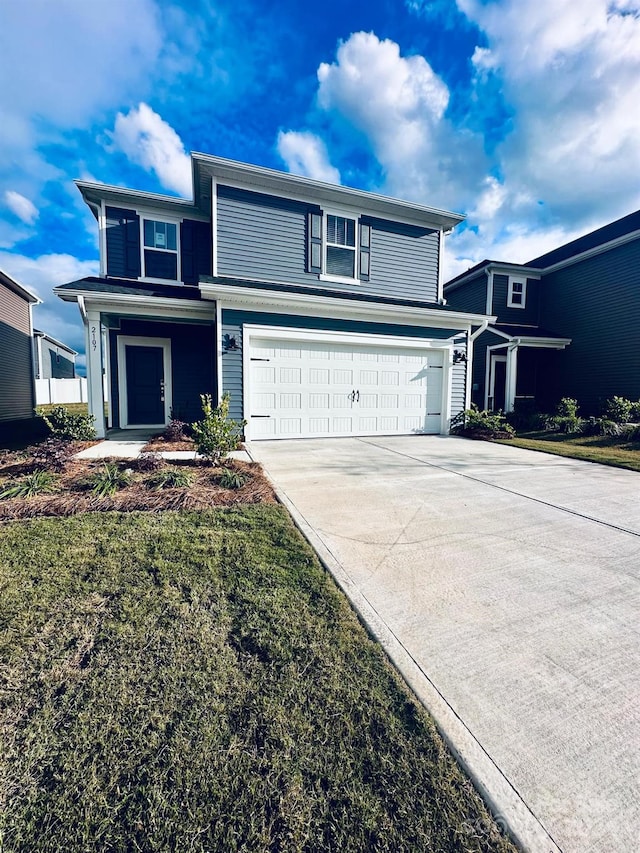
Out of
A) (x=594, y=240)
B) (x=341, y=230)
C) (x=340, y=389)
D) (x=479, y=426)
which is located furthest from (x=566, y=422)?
(x=594, y=240)

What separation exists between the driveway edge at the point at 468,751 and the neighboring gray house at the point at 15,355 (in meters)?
12.3

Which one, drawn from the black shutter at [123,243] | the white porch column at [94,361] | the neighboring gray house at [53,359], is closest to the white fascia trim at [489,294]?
the black shutter at [123,243]

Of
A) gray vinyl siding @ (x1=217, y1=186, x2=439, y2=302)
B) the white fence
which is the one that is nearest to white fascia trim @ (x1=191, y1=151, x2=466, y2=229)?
gray vinyl siding @ (x1=217, y1=186, x2=439, y2=302)

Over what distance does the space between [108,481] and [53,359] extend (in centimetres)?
2951

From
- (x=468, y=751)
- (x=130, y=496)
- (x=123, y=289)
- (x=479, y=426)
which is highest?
(x=123, y=289)

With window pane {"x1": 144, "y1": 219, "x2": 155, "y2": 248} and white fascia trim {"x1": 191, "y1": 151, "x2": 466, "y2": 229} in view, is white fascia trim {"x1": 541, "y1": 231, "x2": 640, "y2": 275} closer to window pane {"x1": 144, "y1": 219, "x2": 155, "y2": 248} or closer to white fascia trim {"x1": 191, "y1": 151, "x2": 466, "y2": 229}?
white fascia trim {"x1": 191, "y1": 151, "x2": 466, "y2": 229}

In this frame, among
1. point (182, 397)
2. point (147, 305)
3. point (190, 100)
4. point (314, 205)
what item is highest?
point (190, 100)

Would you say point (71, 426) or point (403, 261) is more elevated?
point (403, 261)

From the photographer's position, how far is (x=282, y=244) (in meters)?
9.26

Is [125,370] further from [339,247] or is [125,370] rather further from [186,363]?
[339,247]

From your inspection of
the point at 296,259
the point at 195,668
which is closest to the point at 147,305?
the point at 296,259

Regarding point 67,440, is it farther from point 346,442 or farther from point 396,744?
point 396,744

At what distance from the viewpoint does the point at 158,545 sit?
2.96 m

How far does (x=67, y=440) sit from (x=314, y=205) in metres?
7.92
